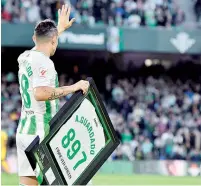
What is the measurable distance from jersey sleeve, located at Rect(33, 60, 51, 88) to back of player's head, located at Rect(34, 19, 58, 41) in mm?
214

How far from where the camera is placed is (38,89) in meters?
6.15

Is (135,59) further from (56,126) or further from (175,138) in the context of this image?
(56,126)

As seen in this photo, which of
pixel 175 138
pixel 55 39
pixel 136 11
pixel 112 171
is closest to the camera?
pixel 55 39

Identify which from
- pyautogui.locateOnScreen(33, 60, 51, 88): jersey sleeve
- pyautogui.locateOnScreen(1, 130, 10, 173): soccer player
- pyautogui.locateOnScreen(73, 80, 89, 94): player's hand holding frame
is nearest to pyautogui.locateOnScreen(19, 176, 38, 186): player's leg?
pyautogui.locateOnScreen(33, 60, 51, 88): jersey sleeve

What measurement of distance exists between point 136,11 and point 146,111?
10.1 feet

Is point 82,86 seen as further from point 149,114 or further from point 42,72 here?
point 149,114

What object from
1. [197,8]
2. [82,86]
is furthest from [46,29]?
[197,8]

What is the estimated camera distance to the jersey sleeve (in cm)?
616

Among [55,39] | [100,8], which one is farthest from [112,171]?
[55,39]

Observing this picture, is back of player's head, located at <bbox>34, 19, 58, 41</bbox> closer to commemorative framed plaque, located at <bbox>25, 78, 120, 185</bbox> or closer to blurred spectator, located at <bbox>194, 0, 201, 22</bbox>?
commemorative framed plaque, located at <bbox>25, 78, 120, 185</bbox>

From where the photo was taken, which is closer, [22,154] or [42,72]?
[42,72]

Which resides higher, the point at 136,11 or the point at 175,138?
the point at 136,11

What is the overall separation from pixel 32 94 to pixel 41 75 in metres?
0.25

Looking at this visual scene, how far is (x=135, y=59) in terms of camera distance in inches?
1029
